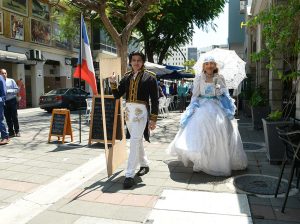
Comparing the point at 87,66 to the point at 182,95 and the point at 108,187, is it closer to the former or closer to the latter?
the point at 108,187

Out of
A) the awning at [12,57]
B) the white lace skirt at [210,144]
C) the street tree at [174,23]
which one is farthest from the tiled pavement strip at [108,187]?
the street tree at [174,23]

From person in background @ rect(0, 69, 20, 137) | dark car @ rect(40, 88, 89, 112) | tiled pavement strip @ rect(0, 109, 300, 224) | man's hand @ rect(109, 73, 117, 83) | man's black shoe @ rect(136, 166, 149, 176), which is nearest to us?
tiled pavement strip @ rect(0, 109, 300, 224)

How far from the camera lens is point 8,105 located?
9.43 m

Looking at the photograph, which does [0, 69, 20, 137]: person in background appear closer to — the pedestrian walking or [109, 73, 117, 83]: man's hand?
[109, 73, 117, 83]: man's hand

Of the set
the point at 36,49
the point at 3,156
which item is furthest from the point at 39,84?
the point at 3,156

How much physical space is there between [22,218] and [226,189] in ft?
8.57

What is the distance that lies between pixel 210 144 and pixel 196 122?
0.42 metres

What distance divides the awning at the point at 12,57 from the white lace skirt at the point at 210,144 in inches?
718

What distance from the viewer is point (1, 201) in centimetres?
465

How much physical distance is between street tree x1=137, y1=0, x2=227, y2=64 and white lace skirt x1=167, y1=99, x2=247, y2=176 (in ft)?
58.1

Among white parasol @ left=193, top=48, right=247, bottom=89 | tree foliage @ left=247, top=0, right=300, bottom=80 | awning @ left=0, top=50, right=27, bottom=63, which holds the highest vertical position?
awning @ left=0, top=50, right=27, bottom=63

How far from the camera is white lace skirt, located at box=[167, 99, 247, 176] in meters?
5.55

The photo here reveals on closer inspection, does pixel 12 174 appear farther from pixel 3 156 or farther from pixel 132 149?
pixel 132 149

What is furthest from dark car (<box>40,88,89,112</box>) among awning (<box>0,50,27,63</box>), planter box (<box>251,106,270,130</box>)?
planter box (<box>251,106,270,130</box>)
